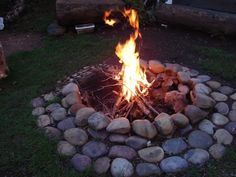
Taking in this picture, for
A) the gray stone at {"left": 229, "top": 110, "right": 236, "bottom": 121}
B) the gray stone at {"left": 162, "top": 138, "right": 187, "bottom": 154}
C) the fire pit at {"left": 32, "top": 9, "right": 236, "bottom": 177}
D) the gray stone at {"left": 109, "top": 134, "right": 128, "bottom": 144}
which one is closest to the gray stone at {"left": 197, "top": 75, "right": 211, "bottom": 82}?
the fire pit at {"left": 32, "top": 9, "right": 236, "bottom": 177}

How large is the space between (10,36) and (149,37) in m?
2.90

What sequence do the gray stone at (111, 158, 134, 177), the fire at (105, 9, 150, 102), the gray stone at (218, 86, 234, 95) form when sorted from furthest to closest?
the gray stone at (218, 86, 234, 95) < the fire at (105, 9, 150, 102) < the gray stone at (111, 158, 134, 177)

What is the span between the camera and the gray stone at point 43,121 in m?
4.59

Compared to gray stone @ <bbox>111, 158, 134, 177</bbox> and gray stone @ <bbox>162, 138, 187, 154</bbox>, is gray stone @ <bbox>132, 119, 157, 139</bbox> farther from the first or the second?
gray stone @ <bbox>111, 158, 134, 177</bbox>

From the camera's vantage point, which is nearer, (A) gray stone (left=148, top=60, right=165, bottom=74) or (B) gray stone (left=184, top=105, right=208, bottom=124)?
(B) gray stone (left=184, top=105, right=208, bottom=124)

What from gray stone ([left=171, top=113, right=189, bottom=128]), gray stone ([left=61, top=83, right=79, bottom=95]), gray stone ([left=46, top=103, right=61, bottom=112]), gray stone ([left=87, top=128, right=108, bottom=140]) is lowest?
gray stone ([left=87, top=128, right=108, bottom=140])

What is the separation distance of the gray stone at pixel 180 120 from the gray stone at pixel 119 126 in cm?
57

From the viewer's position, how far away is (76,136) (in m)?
4.31

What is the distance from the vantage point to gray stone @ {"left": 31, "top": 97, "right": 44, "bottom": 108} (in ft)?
16.3

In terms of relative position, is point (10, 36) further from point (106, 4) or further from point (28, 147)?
point (28, 147)

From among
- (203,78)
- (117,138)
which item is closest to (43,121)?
(117,138)

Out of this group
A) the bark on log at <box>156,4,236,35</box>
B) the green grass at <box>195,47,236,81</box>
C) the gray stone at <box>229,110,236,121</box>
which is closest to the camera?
the gray stone at <box>229,110,236,121</box>

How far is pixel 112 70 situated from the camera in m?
5.41

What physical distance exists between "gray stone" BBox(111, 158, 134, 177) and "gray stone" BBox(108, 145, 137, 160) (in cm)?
7
